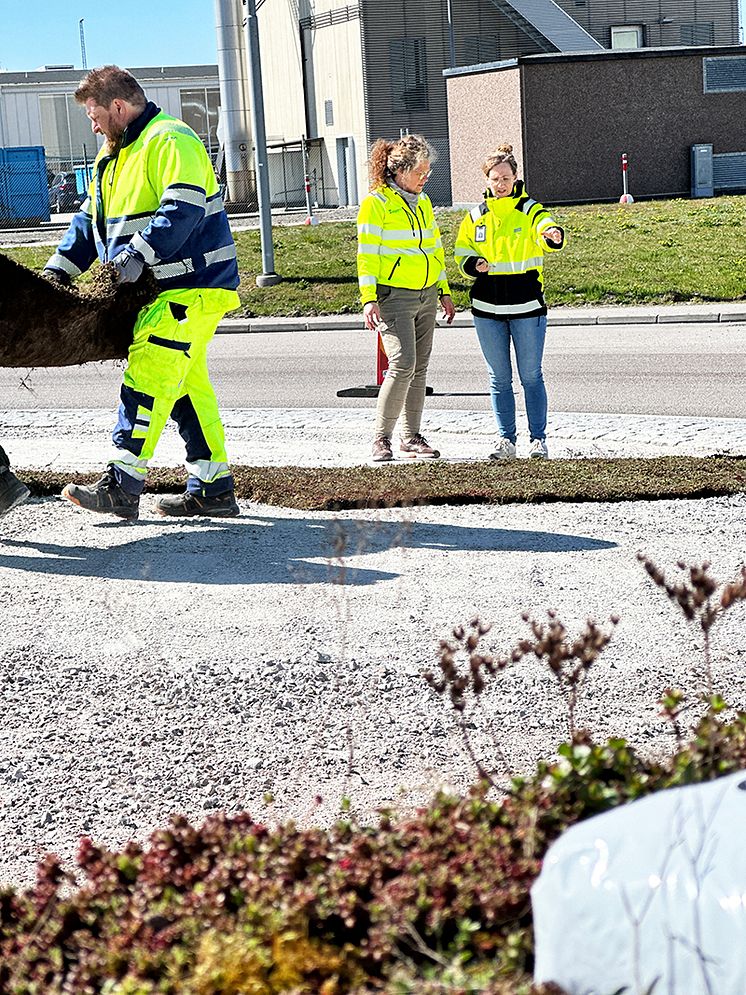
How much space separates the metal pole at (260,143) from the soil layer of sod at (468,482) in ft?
38.8

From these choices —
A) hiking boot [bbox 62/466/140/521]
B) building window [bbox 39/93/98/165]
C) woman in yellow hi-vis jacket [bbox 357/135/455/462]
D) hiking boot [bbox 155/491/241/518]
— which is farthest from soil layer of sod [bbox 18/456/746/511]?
building window [bbox 39/93/98/165]

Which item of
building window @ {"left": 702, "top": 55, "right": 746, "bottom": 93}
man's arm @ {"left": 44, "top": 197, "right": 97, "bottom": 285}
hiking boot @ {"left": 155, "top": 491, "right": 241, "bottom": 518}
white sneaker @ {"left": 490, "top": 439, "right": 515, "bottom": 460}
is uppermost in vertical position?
building window @ {"left": 702, "top": 55, "right": 746, "bottom": 93}

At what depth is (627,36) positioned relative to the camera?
156 feet

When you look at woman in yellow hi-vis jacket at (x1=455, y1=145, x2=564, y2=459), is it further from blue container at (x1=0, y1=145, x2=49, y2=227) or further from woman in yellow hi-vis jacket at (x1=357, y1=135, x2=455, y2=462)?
blue container at (x1=0, y1=145, x2=49, y2=227)

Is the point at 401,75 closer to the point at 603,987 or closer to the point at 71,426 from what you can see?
the point at 71,426

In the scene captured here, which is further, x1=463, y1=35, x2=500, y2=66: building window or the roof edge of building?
x1=463, y1=35, x2=500, y2=66: building window

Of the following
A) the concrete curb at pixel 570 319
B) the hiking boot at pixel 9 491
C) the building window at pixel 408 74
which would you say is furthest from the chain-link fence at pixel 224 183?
the hiking boot at pixel 9 491

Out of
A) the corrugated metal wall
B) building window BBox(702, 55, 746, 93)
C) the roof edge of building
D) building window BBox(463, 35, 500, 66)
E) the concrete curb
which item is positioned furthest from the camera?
building window BBox(463, 35, 500, 66)

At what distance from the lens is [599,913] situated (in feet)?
6.91

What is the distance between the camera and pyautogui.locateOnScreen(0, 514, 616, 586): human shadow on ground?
19.9 feet

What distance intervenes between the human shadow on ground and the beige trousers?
6.44 ft

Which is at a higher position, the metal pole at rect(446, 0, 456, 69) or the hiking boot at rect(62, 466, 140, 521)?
the metal pole at rect(446, 0, 456, 69)

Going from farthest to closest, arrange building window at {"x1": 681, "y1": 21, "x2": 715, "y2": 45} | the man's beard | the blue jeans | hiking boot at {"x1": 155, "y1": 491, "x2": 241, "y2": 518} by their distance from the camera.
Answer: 1. building window at {"x1": 681, "y1": 21, "x2": 715, "y2": 45}
2. the blue jeans
3. hiking boot at {"x1": 155, "y1": 491, "x2": 241, "y2": 518}
4. the man's beard

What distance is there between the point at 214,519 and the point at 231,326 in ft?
41.1
